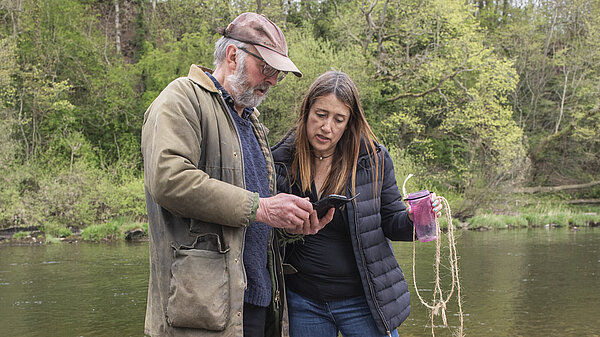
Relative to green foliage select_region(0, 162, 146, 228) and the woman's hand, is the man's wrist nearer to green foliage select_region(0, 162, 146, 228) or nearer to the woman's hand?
the woman's hand

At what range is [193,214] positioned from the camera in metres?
2.00

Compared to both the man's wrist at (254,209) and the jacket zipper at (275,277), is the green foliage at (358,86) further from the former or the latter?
the man's wrist at (254,209)

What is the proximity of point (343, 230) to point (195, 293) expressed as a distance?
3.20 ft

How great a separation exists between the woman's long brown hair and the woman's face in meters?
0.03

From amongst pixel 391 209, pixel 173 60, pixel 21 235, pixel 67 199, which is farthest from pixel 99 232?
pixel 391 209

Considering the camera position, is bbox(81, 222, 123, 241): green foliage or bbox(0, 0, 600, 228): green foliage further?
bbox(0, 0, 600, 228): green foliage

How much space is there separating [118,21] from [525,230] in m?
22.2

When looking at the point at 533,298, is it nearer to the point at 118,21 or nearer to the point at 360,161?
the point at 360,161

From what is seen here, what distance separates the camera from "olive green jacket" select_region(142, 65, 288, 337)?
197cm

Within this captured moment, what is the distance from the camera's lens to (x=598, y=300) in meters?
8.84

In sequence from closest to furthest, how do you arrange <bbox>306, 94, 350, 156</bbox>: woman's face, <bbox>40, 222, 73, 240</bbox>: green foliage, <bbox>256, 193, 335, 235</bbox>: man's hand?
<bbox>256, 193, 335, 235</bbox>: man's hand, <bbox>306, 94, 350, 156</bbox>: woman's face, <bbox>40, 222, 73, 240</bbox>: green foliage

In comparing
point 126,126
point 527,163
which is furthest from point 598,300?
point 126,126

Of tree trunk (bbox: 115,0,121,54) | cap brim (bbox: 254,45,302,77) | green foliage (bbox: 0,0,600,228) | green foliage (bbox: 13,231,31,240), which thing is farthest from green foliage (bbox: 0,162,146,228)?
cap brim (bbox: 254,45,302,77)

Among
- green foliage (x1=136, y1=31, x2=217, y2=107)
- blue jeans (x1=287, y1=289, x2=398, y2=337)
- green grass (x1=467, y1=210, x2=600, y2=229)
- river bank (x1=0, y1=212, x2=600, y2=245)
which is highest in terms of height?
green foliage (x1=136, y1=31, x2=217, y2=107)
